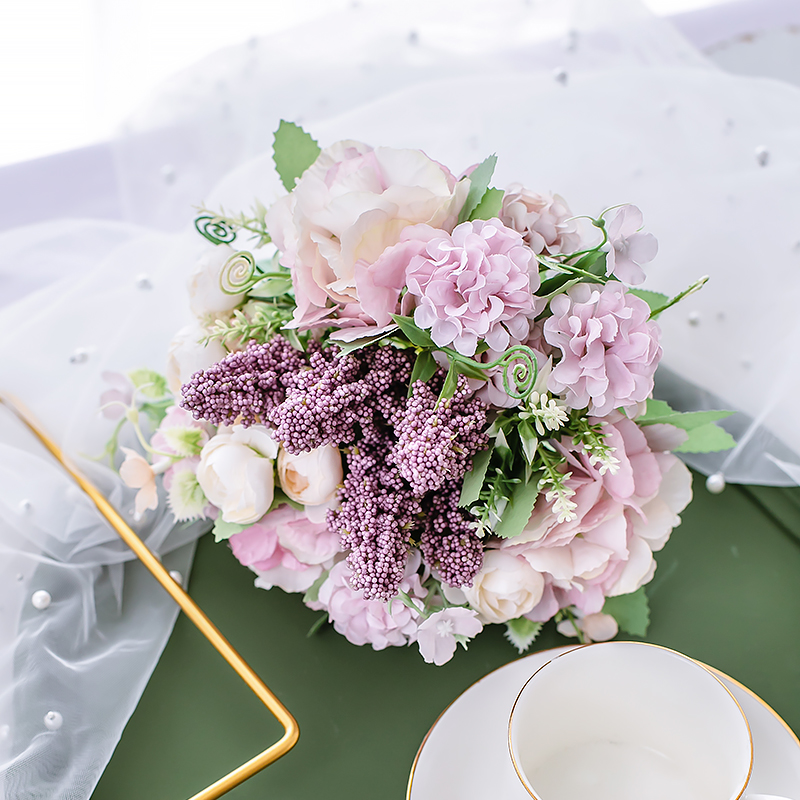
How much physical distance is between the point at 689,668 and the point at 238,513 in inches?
11.4

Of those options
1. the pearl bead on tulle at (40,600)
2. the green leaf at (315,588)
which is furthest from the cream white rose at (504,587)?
the pearl bead on tulle at (40,600)

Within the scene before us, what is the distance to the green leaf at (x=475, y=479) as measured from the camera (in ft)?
1.44

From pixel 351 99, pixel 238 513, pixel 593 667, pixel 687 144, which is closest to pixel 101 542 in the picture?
pixel 238 513

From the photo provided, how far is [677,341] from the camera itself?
0.73 m

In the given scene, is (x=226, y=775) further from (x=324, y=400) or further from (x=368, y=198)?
(x=368, y=198)

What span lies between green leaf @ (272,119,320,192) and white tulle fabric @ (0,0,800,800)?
258 millimetres

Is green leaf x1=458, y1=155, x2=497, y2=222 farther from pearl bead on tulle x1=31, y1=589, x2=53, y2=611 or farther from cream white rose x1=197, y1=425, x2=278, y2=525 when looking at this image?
pearl bead on tulle x1=31, y1=589, x2=53, y2=611

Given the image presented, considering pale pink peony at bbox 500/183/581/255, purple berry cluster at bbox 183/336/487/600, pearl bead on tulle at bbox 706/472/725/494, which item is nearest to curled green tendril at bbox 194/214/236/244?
purple berry cluster at bbox 183/336/487/600

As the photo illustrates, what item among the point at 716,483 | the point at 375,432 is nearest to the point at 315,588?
the point at 375,432

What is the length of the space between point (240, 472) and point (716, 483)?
16.9 inches

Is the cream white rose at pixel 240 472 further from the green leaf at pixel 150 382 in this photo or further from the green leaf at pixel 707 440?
the green leaf at pixel 707 440

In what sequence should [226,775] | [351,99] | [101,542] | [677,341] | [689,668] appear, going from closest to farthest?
[689,668] < [226,775] < [101,542] < [677,341] < [351,99]

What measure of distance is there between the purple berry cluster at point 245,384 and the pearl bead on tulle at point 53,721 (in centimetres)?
24

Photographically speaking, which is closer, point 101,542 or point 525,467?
point 525,467
